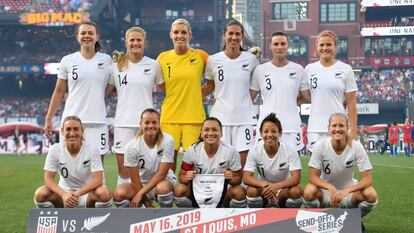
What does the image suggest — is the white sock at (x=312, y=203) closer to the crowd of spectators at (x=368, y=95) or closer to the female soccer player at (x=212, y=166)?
the female soccer player at (x=212, y=166)

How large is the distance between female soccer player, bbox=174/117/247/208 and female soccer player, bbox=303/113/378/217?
2.29 ft

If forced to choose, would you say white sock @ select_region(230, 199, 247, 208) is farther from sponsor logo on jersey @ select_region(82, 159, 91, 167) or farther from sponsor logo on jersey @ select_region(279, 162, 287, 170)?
sponsor logo on jersey @ select_region(82, 159, 91, 167)

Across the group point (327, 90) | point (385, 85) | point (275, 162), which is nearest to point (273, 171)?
point (275, 162)

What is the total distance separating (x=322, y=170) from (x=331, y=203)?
1.15ft

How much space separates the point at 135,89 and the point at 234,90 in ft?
3.50

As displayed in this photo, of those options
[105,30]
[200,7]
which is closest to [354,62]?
[200,7]

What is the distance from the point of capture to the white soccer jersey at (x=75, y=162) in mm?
6363

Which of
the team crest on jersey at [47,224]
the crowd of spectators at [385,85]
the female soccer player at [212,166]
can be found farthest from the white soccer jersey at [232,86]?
the crowd of spectators at [385,85]

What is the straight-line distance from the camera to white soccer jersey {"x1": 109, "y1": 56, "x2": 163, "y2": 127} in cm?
700

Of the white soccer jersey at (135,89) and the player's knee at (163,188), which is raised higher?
the white soccer jersey at (135,89)

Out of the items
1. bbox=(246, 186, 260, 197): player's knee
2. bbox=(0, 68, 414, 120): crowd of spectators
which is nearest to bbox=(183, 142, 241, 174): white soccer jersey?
bbox=(246, 186, 260, 197): player's knee

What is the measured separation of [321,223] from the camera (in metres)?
5.41

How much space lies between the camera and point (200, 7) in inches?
2112

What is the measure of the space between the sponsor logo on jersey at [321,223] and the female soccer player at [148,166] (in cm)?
160
